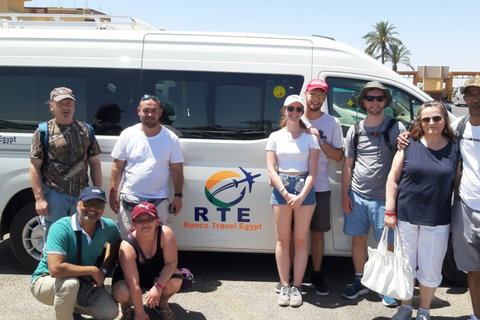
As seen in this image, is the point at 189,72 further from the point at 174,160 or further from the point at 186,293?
the point at 186,293

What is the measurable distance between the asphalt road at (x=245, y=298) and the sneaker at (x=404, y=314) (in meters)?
0.21

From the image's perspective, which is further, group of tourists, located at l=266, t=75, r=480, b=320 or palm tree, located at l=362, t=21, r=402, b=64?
palm tree, located at l=362, t=21, r=402, b=64

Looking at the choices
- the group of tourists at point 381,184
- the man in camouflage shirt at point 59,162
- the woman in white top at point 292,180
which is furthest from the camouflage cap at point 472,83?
the man in camouflage shirt at point 59,162

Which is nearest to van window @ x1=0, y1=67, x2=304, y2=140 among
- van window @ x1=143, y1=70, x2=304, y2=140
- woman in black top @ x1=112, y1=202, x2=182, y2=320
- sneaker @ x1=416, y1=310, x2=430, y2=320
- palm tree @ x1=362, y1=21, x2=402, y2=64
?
van window @ x1=143, y1=70, x2=304, y2=140

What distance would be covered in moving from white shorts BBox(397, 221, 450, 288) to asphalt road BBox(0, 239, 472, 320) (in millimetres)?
537

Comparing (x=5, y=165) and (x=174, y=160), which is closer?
(x=174, y=160)

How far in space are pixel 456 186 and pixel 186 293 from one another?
254 cm

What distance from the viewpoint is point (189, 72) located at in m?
4.46

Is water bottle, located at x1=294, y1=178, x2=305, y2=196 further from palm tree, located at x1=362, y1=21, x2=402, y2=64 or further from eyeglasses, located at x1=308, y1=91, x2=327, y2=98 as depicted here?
palm tree, located at x1=362, y1=21, x2=402, y2=64

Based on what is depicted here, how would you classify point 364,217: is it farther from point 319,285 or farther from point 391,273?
point 319,285

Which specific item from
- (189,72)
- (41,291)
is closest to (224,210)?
(189,72)

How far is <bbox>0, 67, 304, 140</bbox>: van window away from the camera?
4.45 meters

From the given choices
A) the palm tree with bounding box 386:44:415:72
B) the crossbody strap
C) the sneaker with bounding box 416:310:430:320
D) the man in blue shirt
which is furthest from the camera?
the palm tree with bounding box 386:44:415:72

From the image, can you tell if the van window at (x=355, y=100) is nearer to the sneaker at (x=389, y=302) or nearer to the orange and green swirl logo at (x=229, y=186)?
the orange and green swirl logo at (x=229, y=186)
